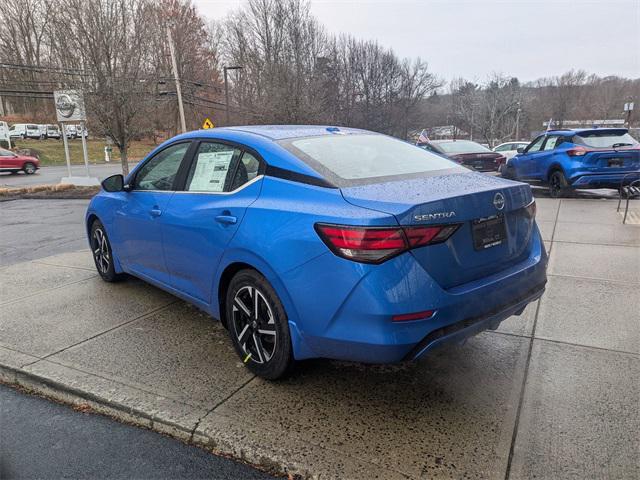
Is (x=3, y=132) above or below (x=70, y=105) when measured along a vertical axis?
below

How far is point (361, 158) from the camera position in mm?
3164

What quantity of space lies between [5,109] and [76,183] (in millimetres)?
61151

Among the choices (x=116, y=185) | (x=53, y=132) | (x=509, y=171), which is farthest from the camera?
(x=53, y=132)

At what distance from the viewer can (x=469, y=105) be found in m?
60.4

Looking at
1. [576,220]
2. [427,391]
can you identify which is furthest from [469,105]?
[427,391]

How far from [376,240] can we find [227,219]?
1144 millimetres

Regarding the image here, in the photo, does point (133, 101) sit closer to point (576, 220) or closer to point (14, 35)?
point (576, 220)

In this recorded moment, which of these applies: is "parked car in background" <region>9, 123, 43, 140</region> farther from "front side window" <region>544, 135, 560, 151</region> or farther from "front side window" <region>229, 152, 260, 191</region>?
"front side window" <region>229, 152, 260, 191</region>

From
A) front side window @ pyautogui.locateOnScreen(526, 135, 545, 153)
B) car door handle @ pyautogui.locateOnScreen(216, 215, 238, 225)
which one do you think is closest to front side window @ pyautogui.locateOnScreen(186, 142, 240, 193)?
car door handle @ pyautogui.locateOnScreen(216, 215, 238, 225)

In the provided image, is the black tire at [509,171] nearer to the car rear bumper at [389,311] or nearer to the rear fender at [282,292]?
the car rear bumper at [389,311]

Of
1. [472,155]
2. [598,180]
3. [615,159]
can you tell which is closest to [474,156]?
[472,155]

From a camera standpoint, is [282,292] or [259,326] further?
[259,326]

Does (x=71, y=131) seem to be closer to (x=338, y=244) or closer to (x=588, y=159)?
(x=588, y=159)

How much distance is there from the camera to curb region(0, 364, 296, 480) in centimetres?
230
